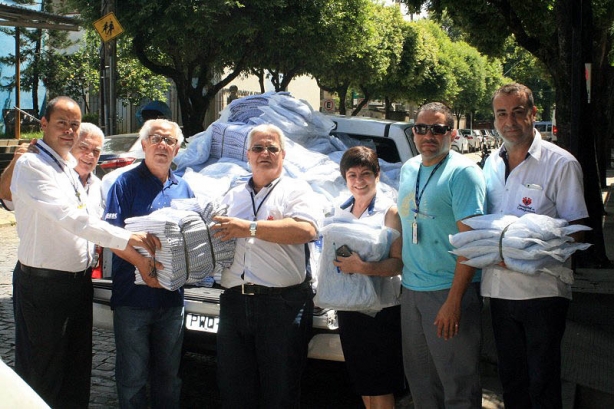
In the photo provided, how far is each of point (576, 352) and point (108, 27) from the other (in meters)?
11.0

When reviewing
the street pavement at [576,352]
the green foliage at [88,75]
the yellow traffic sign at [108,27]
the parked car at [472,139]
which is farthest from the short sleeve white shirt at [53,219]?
the parked car at [472,139]

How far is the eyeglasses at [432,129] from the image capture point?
3721 millimetres

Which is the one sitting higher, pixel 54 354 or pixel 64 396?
pixel 54 354

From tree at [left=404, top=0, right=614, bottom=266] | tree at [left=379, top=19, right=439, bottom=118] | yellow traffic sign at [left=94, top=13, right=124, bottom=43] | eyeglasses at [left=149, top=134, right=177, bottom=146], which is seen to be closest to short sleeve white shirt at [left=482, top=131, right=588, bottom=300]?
eyeglasses at [left=149, top=134, right=177, bottom=146]

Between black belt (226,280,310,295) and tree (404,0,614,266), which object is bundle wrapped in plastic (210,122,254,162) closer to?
black belt (226,280,310,295)

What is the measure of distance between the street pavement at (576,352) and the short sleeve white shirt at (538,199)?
1.66m

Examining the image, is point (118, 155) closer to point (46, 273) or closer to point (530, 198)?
point (46, 273)

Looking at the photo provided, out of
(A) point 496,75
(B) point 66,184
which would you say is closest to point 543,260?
(B) point 66,184

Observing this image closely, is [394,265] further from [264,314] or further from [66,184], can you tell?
[66,184]

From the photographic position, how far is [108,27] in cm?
1403

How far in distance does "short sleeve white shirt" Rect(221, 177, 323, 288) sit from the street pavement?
1.69 m

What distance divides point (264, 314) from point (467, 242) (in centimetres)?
113

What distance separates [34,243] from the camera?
154 inches

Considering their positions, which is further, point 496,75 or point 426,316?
point 496,75
